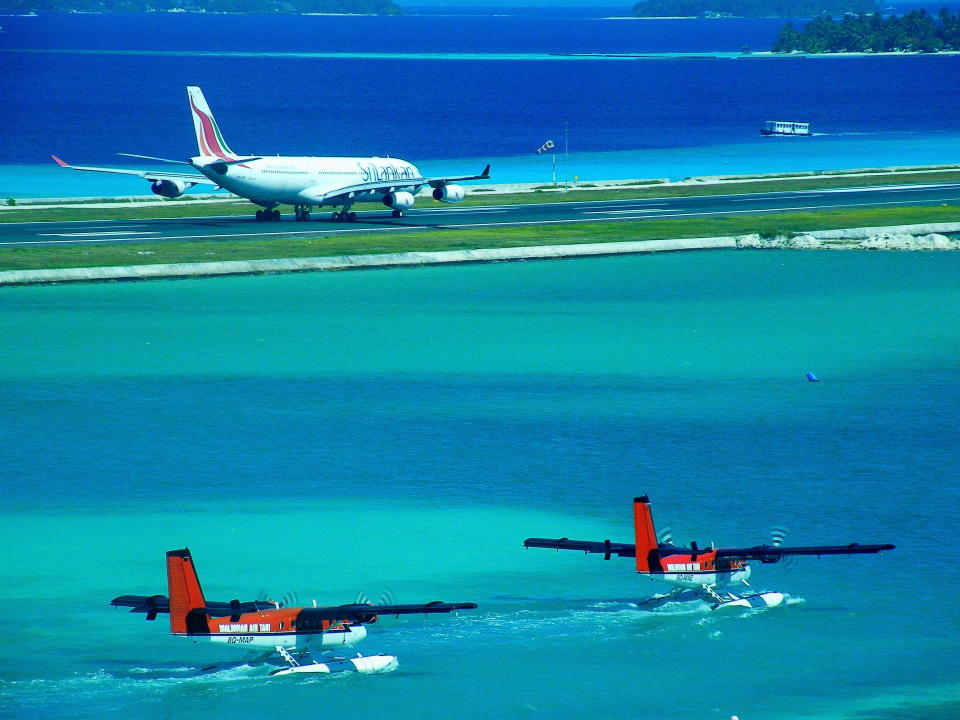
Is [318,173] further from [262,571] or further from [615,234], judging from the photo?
[262,571]

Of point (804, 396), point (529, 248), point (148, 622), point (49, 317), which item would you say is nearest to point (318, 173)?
point (529, 248)

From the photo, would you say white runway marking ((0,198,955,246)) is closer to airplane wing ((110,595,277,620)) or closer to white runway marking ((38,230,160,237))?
white runway marking ((38,230,160,237))

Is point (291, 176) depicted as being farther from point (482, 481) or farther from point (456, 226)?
point (482, 481)

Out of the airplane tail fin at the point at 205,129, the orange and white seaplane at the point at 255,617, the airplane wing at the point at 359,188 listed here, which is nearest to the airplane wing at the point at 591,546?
the orange and white seaplane at the point at 255,617

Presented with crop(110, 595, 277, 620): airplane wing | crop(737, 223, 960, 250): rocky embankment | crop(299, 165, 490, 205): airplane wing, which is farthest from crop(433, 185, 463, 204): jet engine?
crop(110, 595, 277, 620): airplane wing

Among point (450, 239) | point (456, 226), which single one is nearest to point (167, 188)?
point (456, 226)

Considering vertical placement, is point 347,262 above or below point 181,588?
above
